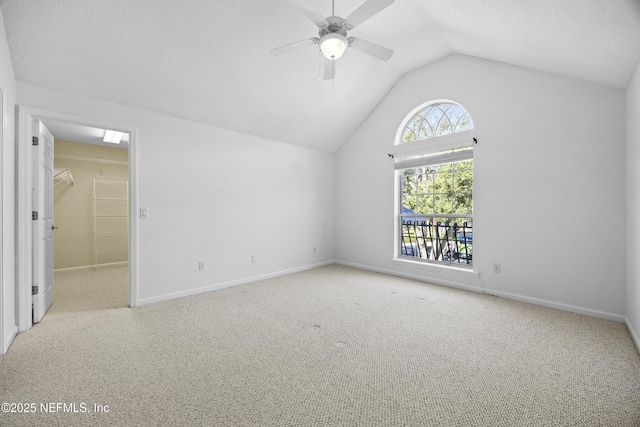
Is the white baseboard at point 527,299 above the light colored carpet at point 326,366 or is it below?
above

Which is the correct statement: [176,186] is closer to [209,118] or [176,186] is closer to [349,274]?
[209,118]

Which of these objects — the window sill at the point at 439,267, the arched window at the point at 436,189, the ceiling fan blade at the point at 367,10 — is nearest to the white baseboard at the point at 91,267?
the window sill at the point at 439,267

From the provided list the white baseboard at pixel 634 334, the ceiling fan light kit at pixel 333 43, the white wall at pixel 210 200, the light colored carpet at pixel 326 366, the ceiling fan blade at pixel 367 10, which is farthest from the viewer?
the white wall at pixel 210 200

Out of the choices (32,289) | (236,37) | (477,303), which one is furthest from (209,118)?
(477,303)

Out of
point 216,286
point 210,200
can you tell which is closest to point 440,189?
point 210,200

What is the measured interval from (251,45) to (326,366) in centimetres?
317

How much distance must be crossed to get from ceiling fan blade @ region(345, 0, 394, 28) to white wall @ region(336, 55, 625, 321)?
2423 mm

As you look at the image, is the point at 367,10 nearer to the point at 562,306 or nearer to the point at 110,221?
the point at 562,306

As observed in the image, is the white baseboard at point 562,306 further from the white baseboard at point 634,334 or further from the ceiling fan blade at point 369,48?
the ceiling fan blade at point 369,48

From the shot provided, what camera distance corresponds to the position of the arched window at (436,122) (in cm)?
395

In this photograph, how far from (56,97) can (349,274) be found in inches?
167

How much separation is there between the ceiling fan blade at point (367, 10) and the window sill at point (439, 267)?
3.28 m

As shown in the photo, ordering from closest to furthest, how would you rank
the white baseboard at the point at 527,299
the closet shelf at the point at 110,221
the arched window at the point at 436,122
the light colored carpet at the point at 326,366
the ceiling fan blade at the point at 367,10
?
the light colored carpet at the point at 326,366, the ceiling fan blade at the point at 367,10, the white baseboard at the point at 527,299, the arched window at the point at 436,122, the closet shelf at the point at 110,221

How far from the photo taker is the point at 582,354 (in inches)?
83.5
